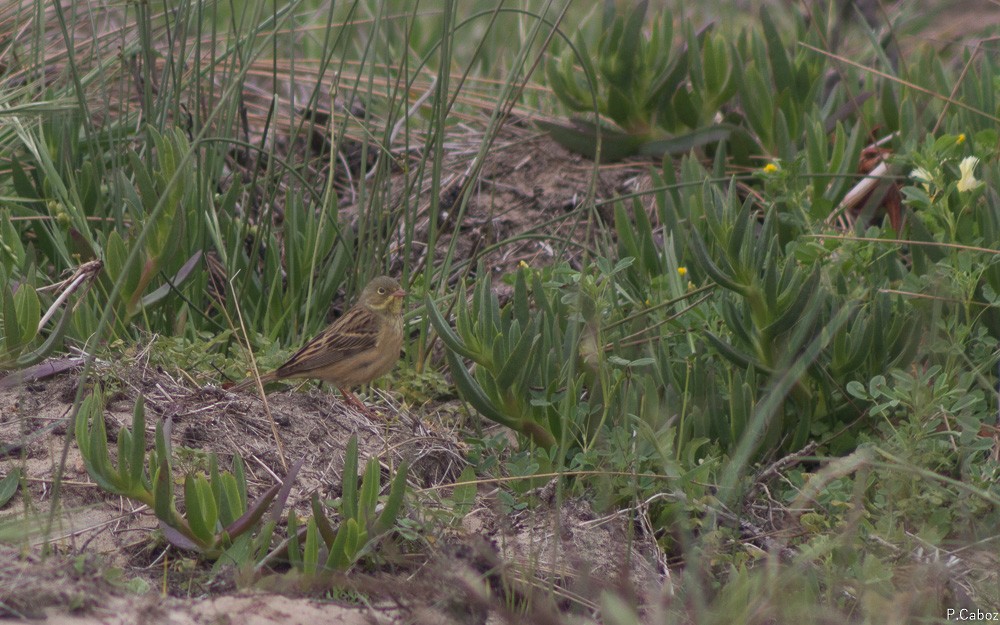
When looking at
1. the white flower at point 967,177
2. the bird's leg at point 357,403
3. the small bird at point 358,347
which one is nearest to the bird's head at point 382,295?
the small bird at point 358,347

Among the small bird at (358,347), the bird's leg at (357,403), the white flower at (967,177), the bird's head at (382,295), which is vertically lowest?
the bird's leg at (357,403)

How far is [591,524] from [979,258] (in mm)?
1936

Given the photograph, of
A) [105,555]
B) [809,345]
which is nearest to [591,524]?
[809,345]

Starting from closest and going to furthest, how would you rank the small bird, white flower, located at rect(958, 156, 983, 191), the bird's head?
white flower, located at rect(958, 156, 983, 191) < the small bird < the bird's head

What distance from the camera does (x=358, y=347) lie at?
16.3 ft

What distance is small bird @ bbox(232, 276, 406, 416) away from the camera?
481 centimetres

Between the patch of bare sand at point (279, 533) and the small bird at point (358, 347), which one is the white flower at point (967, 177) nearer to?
the patch of bare sand at point (279, 533)

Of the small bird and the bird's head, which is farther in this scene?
the bird's head

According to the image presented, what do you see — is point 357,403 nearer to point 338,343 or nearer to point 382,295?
point 338,343

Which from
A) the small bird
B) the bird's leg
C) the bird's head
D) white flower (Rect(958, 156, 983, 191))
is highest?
white flower (Rect(958, 156, 983, 191))

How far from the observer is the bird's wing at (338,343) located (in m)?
4.78

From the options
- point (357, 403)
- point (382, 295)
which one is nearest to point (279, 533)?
point (357, 403)

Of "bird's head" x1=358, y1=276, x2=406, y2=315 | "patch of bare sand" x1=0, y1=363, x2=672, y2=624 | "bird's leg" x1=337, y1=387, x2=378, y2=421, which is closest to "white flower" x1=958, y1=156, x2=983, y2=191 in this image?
"patch of bare sand" x1=0, y1=363, x2=672, y2=624

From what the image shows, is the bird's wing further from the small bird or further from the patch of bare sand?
the patch of bare sand
